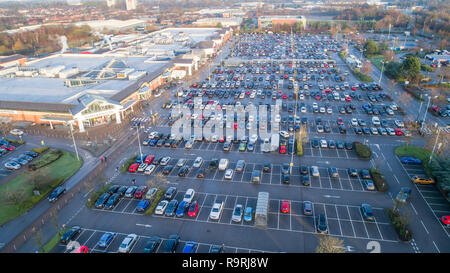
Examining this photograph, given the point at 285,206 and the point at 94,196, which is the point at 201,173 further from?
the point at 94,196

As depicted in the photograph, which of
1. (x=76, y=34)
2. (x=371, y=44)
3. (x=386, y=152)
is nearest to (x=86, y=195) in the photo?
(x=386, y=152)

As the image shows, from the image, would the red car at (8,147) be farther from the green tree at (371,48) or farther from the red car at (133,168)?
the green tree at (371,48)

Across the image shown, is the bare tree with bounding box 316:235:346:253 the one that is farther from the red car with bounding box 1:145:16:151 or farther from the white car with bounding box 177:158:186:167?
the red car with bounding box 1:145:16:151

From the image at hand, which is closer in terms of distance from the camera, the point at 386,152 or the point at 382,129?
the point at 386,152

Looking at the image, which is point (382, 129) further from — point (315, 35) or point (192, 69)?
point (315, 35)

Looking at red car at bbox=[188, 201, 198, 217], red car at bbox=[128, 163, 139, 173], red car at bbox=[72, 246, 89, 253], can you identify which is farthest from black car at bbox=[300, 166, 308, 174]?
red car at bbox=[72, 246, 89, 253]

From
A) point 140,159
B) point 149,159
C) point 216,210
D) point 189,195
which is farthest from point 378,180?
point 140,159

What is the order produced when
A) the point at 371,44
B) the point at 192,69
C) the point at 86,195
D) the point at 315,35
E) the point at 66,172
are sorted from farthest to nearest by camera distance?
the point at 315,35 < the point at 371,44 < the point at 192,69 < the point at 66,172 < the point at 86,195

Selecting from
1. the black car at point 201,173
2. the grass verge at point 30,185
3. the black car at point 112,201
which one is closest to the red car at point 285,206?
the black car at point 201,173
